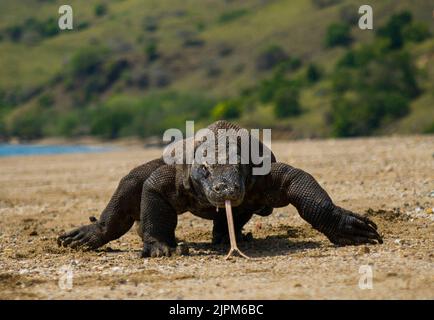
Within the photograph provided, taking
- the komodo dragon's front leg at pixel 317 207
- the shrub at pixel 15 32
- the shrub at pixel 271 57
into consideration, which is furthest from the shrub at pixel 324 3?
the komodo dragon's front leg at pixel 317 207

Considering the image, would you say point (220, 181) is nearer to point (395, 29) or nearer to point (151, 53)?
point (395, 29)

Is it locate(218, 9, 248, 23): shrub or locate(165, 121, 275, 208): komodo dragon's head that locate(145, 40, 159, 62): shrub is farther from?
locate(165, 121, 275, 208): komodo dragon's head

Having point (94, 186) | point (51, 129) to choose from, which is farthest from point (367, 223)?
point (51, 129)

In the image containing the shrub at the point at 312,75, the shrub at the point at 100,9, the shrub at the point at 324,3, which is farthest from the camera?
the shrub at the point at 100,9

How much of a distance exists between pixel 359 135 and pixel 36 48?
63.4 metres

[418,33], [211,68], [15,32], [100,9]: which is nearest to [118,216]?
[418,33]

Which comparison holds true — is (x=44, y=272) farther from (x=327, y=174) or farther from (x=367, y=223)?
(x=327, y=174)

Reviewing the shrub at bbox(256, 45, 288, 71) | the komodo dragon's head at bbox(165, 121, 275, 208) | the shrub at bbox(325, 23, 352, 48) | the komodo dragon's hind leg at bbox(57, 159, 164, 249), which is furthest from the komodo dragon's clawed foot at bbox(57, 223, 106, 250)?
the shrub at bbox(256, 45, 288, 71)

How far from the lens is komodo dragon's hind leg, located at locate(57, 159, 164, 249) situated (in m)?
8.63

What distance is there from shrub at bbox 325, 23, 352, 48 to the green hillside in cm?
10

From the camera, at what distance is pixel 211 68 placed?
91.6 m

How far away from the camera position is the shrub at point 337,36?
8119 centimetres

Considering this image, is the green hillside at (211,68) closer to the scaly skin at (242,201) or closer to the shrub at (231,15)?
the shrub at (231,15)
